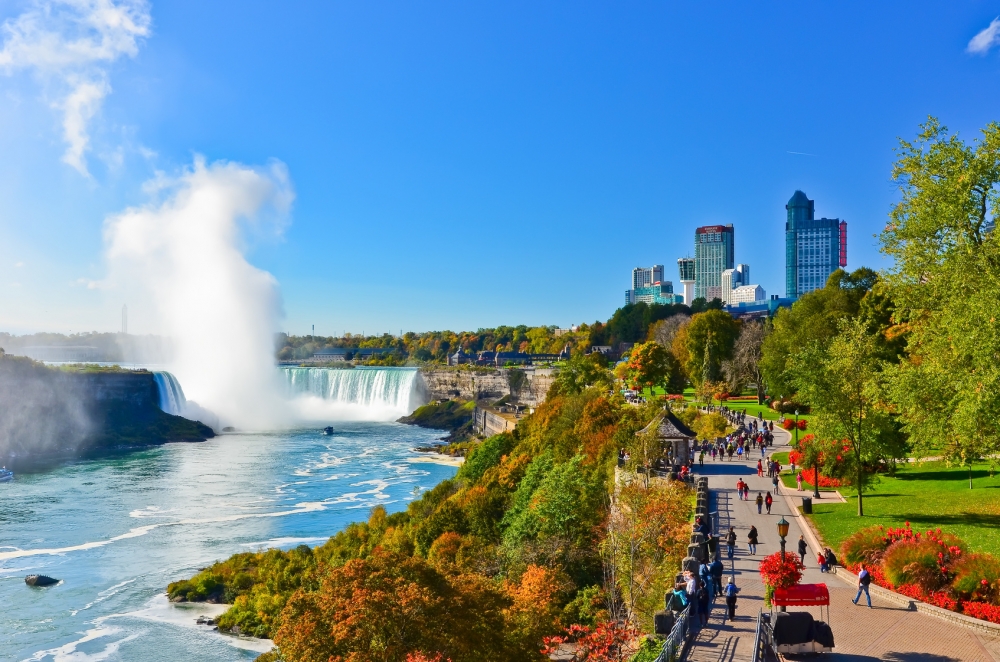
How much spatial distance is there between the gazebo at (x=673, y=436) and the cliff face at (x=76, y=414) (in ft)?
188

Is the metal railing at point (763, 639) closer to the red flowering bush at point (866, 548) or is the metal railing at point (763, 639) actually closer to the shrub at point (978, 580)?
the shrub at point (978, 580)

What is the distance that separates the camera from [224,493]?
47.8 metres

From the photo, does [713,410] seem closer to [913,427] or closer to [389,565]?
[913,427]

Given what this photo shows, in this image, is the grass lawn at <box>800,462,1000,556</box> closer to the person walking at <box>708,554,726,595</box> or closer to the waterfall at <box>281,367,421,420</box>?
the person walking at <box>708,554,726,595</box>

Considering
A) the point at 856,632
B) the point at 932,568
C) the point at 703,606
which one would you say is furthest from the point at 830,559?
the point at 703,606

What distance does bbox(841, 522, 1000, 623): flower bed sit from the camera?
13602 millimetres

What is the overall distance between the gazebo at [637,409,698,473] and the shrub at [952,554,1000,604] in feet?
46.2

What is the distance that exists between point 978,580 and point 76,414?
79.1m

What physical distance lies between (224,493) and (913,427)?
131ft

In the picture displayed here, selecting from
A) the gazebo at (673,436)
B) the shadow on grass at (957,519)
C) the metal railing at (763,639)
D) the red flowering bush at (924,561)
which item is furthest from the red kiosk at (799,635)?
the gazebo at (673,436)

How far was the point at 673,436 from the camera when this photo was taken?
93.7 feet

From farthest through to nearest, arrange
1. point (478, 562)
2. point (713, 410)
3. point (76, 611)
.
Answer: point (713, 410) < point (76, 611) < point (478, 562)

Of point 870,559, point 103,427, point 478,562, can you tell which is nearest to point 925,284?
point 870,559

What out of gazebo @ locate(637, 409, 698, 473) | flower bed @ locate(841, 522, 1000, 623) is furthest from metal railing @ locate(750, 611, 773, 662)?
gazebo @ locate(637, 409, 698, 473)
